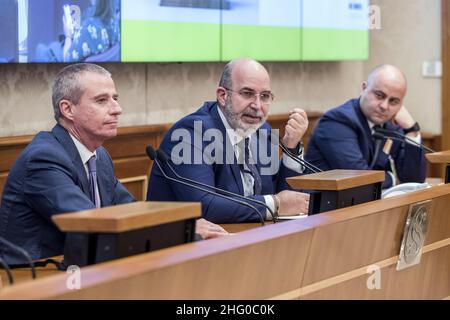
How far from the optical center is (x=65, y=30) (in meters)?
4.71

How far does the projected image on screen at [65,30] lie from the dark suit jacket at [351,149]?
119 centimetres

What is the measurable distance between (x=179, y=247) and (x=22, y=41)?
2580 millimetres

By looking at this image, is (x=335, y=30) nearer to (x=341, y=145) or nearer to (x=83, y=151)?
(x=341, y=145)

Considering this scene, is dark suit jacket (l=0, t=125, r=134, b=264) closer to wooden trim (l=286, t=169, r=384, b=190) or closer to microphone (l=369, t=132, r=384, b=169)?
wooden trim (l=286, t=169, r=384, b=190)

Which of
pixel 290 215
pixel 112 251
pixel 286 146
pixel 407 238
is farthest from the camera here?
pixel 286 146

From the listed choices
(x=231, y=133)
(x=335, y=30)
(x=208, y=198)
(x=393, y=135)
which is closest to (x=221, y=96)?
(x=231, y=133)

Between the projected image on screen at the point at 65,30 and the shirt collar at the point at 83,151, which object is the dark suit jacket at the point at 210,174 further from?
the projected image on screen at the point at 65,30

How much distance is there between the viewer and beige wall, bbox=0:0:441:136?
15.4 ft

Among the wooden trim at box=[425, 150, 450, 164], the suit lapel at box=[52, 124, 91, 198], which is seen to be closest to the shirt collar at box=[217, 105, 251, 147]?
the wooden trim at box=[425, 150, 450, 164]

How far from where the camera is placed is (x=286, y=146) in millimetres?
3965

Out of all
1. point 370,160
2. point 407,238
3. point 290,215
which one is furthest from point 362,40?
point 407,238

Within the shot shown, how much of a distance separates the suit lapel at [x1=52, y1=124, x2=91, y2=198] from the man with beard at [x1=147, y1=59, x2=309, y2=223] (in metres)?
0.61

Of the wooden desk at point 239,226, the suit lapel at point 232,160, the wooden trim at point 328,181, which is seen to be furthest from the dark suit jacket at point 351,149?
the wooden trim at point 328,181
